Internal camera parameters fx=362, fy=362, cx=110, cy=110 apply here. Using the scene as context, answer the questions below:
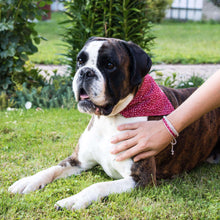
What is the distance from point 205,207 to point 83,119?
2.44m

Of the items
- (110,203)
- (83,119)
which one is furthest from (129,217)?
(83,119)

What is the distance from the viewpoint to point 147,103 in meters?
2.72

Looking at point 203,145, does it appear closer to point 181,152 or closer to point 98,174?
point 181,152

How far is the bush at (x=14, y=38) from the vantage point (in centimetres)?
495

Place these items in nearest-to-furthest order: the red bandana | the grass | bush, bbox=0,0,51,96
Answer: the grass
the red bandana
bush, bbox=0,0,51,96

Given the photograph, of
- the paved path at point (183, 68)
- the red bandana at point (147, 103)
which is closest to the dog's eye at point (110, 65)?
the red bandana at point (147, 103)

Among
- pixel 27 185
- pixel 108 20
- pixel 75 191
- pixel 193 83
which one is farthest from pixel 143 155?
pixel 193 83

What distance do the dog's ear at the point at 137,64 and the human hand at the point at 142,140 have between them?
325mm

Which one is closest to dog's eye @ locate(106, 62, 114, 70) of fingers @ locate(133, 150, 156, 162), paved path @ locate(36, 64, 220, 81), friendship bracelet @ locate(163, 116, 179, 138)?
friendship bracelet @ locate(163, 116, 179, 138)

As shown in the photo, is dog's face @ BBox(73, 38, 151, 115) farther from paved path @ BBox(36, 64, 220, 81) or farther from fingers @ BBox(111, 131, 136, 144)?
paved path @ BBox(36, 64, 220, 81)

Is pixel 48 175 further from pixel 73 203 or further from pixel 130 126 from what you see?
pixel 130 126

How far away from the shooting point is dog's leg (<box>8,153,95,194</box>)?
8.63 feet

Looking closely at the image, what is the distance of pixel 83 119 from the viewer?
464 cm

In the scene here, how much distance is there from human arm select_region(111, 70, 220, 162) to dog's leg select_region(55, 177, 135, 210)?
0.59 feet
